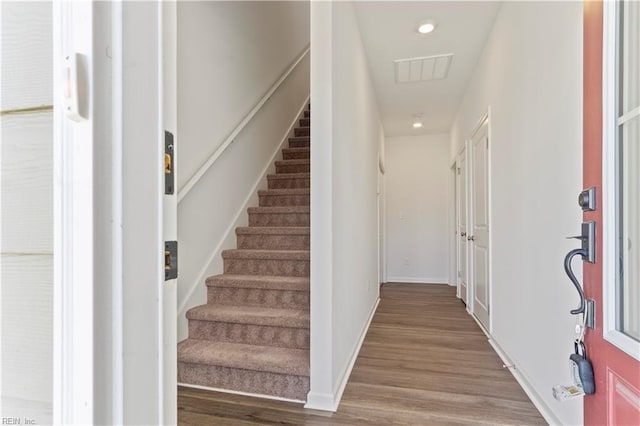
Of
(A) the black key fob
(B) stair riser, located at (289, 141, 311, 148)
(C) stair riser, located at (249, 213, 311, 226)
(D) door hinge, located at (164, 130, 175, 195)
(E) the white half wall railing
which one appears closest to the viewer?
(D) door hinge, located at (164, 130, 175, 195)

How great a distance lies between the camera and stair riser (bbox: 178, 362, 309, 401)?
186 cm

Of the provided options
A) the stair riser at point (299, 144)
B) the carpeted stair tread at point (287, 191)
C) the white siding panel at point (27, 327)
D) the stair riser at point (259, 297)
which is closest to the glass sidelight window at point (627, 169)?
the white siding panel at point (27, 327)

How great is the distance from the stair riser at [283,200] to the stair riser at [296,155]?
79cm

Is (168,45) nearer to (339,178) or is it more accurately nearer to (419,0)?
(339,178)

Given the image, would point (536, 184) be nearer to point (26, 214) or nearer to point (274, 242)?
point (274, 242)

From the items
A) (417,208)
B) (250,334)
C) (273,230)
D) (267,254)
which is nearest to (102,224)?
(250,334)

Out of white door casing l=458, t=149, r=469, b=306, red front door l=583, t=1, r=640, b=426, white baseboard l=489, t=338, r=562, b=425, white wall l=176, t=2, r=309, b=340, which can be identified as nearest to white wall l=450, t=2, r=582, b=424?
white baseboard l=489, t=338, r=562, b=425

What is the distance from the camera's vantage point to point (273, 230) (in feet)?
9.06

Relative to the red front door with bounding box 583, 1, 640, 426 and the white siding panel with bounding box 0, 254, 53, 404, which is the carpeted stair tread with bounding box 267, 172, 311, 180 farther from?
the white siding panel with bounding box 0, 254, 53, 404

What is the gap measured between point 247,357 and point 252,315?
266 mm

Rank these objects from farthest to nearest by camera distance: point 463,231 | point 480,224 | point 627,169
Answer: point 463,231 → point 480,224 → point 627,169

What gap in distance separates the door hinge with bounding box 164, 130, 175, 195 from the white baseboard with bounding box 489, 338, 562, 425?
2008mm

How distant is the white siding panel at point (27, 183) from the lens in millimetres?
461

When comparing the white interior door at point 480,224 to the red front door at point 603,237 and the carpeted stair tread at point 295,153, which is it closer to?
the carpeted stair tread at point 295,153
